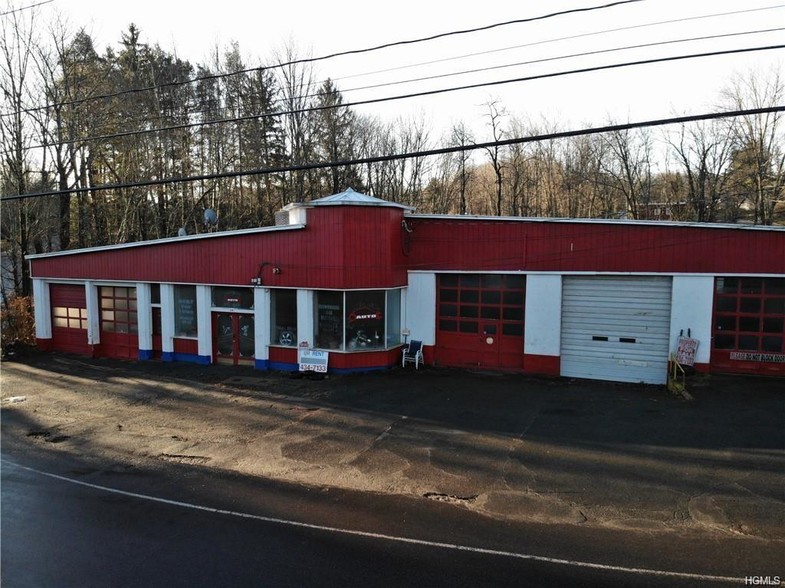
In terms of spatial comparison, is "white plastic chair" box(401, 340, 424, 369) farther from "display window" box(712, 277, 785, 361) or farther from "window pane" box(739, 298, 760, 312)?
"window pane" box(739, 298, 760, 312)

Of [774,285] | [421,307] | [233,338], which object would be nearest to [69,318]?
A: [233,338]

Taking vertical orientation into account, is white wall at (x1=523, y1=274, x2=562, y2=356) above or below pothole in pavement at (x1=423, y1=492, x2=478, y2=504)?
above

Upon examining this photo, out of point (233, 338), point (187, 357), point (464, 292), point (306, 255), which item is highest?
point (306, 255)

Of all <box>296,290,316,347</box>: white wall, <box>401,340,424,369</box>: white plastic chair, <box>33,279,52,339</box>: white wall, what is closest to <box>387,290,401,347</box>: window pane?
<box>401,340,424,369</box>: white plastic chair

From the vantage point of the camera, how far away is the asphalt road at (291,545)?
17.8ft

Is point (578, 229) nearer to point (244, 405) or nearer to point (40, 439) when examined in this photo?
point (244, 405)

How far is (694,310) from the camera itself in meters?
14.0

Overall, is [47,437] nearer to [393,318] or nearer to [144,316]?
[144,316]

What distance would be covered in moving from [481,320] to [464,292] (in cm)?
108

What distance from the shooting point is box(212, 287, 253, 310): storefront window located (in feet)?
55.5

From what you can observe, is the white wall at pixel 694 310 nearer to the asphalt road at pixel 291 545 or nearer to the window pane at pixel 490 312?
the window pane at pixel 490 312

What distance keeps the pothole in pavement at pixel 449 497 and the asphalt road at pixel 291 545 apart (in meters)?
0.21

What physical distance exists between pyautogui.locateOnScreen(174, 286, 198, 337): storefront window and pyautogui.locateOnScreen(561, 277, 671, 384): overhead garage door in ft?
41.9

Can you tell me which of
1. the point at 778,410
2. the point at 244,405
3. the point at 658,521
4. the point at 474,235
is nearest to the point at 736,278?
the point at 778,410
